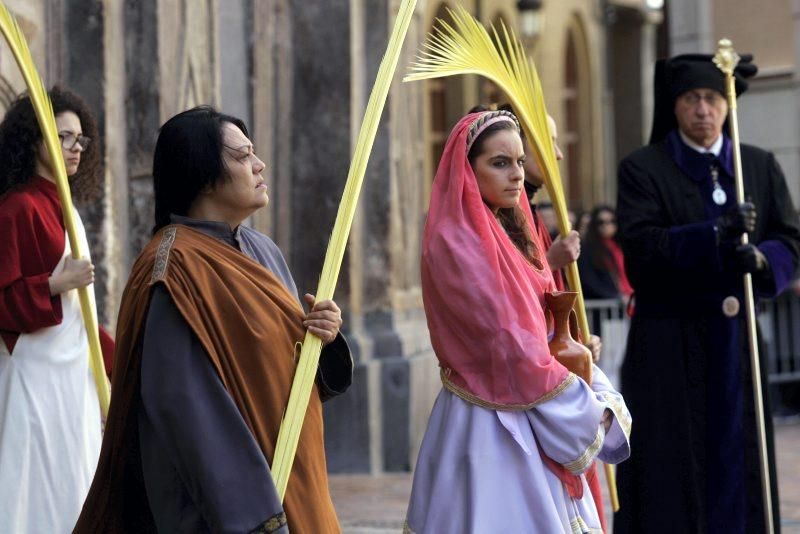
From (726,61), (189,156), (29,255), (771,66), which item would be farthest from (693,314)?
(771,66)

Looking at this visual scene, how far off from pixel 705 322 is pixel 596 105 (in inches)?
710

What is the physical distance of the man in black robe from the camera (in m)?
6.12

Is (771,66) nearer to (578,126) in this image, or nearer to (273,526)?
(578,126)

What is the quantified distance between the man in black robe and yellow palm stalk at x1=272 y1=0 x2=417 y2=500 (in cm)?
226

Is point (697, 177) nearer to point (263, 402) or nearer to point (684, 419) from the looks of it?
point (684, 419)

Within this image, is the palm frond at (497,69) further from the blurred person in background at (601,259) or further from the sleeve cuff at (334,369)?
the blurred person in background at (601,259)

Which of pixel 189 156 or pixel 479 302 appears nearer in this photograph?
pixel 189 156

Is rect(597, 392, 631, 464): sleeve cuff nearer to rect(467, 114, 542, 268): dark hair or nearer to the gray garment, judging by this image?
rect(467, 114, 542, 268): dark hair

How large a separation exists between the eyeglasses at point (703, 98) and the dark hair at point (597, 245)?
6329 mm

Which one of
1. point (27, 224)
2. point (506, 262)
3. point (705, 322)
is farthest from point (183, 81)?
point (506, 262)

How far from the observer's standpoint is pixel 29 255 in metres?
5.30

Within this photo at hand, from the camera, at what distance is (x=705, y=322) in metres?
6.22

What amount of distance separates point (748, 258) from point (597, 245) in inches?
269

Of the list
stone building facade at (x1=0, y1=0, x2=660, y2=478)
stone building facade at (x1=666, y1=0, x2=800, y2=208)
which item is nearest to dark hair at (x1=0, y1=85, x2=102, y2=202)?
stone building facade at (x1=0, y1=0, x2=660, y2=478)
